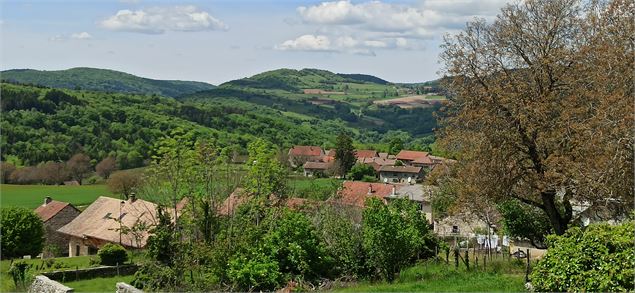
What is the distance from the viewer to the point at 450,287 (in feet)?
52.5

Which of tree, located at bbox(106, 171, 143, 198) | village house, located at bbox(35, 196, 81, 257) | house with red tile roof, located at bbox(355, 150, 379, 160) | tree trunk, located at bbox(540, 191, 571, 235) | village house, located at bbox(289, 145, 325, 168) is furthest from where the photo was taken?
house with red tile roof, located at bbox(355, 150, 379, 160)

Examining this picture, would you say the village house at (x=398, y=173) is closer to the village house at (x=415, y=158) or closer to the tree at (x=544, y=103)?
the village house at (x=415, y=158)

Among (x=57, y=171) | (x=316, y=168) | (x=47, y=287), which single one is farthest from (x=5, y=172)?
(x=47, y=287)

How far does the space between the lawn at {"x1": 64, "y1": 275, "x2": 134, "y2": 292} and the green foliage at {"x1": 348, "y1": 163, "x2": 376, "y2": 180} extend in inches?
2893

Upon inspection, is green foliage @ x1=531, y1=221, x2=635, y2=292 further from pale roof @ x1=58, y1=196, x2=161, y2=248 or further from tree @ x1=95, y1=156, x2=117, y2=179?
tree @ x1=95, y1=156, x2=117, y2=179

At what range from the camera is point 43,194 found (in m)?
78.4

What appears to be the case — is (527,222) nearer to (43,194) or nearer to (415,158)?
(43,194)

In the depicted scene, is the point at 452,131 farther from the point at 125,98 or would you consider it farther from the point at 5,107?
the point at 125,98

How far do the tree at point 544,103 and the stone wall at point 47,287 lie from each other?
11530 millimetres

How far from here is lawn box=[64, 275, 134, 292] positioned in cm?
2812

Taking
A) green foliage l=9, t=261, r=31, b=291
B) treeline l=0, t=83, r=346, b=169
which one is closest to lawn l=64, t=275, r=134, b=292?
green foliage l=9, t=261, r=31, b=291

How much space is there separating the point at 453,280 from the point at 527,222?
810cm

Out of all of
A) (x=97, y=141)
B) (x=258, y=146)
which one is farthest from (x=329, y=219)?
(x=97, y=141)

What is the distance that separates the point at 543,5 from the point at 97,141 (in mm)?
111334
